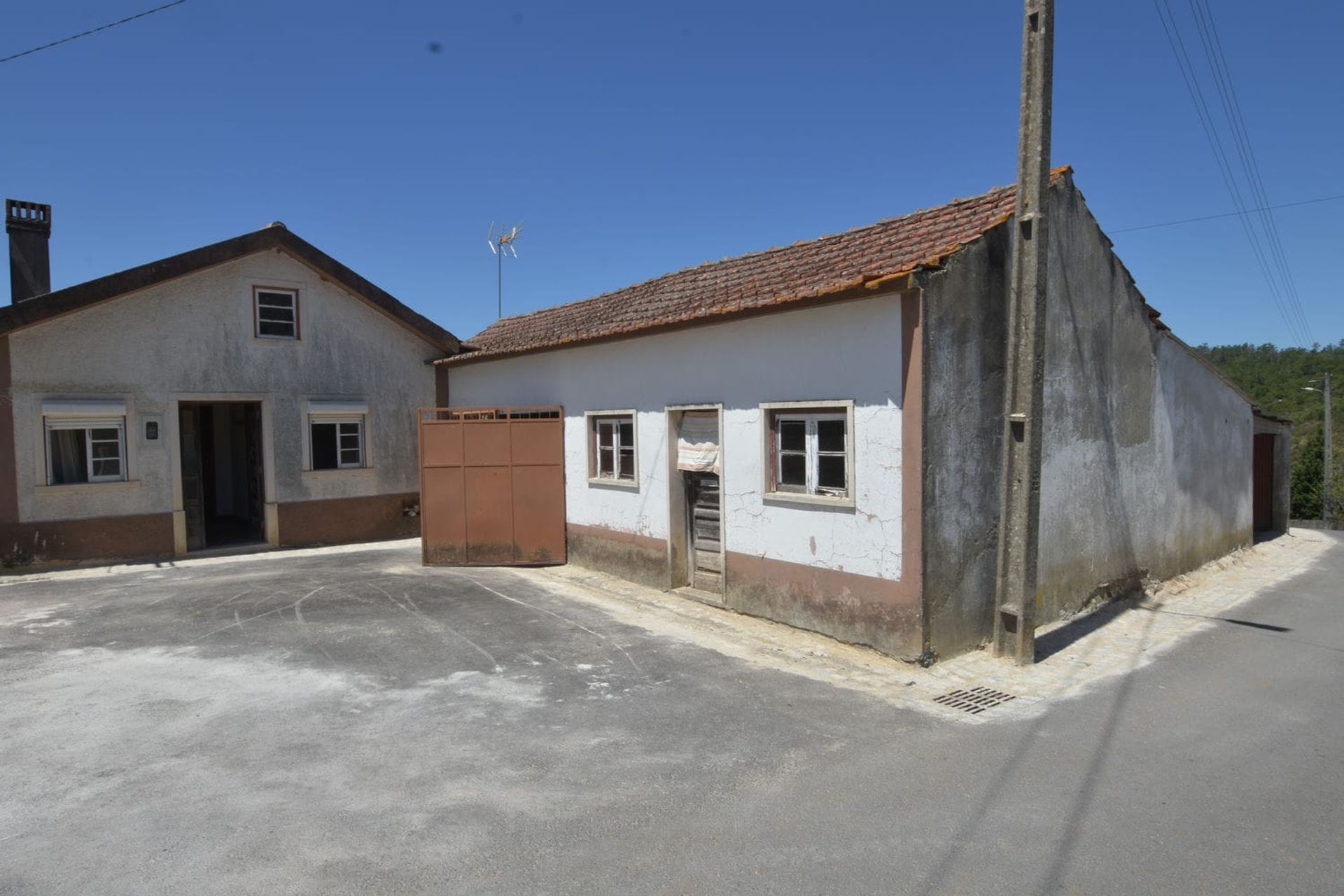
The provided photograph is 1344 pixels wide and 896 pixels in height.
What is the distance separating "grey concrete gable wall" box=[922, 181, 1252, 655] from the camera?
7.16m

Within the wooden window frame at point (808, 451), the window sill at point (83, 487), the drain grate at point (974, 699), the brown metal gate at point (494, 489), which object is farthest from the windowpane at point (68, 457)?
the drain grate at point (974, 699)

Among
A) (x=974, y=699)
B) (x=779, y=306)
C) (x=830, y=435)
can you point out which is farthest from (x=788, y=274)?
(x=974, y=699)

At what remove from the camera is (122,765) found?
5.11m

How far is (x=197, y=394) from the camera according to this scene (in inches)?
523

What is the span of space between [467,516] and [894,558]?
7.33 meters

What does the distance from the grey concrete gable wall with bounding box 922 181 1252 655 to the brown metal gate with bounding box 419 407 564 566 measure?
6.57 meters

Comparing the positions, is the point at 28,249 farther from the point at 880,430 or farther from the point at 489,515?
the point at 880,430

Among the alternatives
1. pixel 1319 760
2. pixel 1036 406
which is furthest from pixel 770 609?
pixel 1319 760

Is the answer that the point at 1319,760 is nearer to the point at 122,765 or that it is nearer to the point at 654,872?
the point at 654,872

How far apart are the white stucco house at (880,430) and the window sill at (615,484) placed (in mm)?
26

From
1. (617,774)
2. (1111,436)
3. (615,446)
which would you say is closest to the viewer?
(617,774)

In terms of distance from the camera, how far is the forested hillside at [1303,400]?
29.3m

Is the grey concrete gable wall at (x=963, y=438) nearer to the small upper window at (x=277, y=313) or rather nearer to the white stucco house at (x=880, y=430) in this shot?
the white stucco house at (x=880, y=430)

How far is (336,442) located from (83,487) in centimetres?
384
